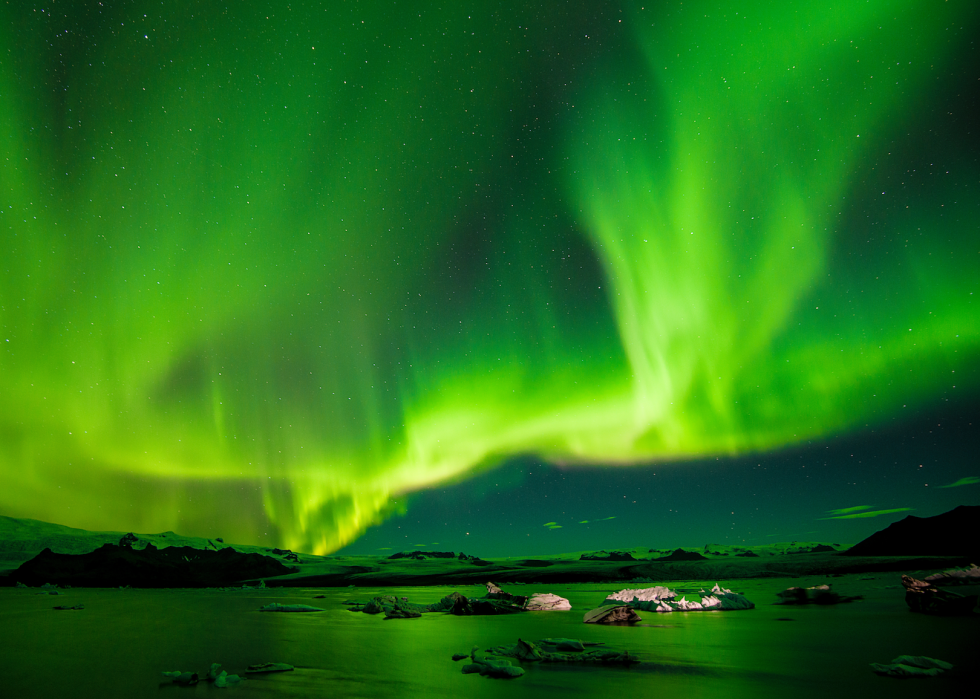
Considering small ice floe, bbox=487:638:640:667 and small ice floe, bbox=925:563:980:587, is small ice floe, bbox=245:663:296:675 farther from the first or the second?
small ice floe, bbox=925:563:980:587

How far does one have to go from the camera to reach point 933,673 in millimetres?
6715

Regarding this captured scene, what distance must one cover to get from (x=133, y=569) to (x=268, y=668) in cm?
6667

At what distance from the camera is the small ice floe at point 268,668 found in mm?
7945

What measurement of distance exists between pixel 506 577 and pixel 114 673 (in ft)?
170

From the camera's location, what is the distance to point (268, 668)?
8.02 meters

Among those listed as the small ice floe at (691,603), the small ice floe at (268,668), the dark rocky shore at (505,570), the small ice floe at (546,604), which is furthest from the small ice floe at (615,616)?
the dark rocky shore at (505,570)

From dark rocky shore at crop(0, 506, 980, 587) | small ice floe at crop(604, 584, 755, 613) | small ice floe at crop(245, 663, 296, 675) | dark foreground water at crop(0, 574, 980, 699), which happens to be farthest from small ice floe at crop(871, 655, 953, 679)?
dark rocky shore at crop(0, 506, 980, 587)

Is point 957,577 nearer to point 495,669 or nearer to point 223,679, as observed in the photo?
point 495,669

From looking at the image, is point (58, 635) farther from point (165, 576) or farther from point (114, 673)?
point (165, 576)

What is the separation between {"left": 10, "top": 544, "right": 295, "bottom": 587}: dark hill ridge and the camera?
56.8 m

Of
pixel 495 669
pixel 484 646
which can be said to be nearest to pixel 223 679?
pixel 495 669

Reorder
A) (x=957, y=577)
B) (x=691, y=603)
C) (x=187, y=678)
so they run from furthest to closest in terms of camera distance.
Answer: (x=957, y=577), (x=691, y=603), (x=187, y=678)

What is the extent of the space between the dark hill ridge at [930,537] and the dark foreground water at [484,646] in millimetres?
58577

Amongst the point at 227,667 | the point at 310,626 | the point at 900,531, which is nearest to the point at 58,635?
the point at 310,626
